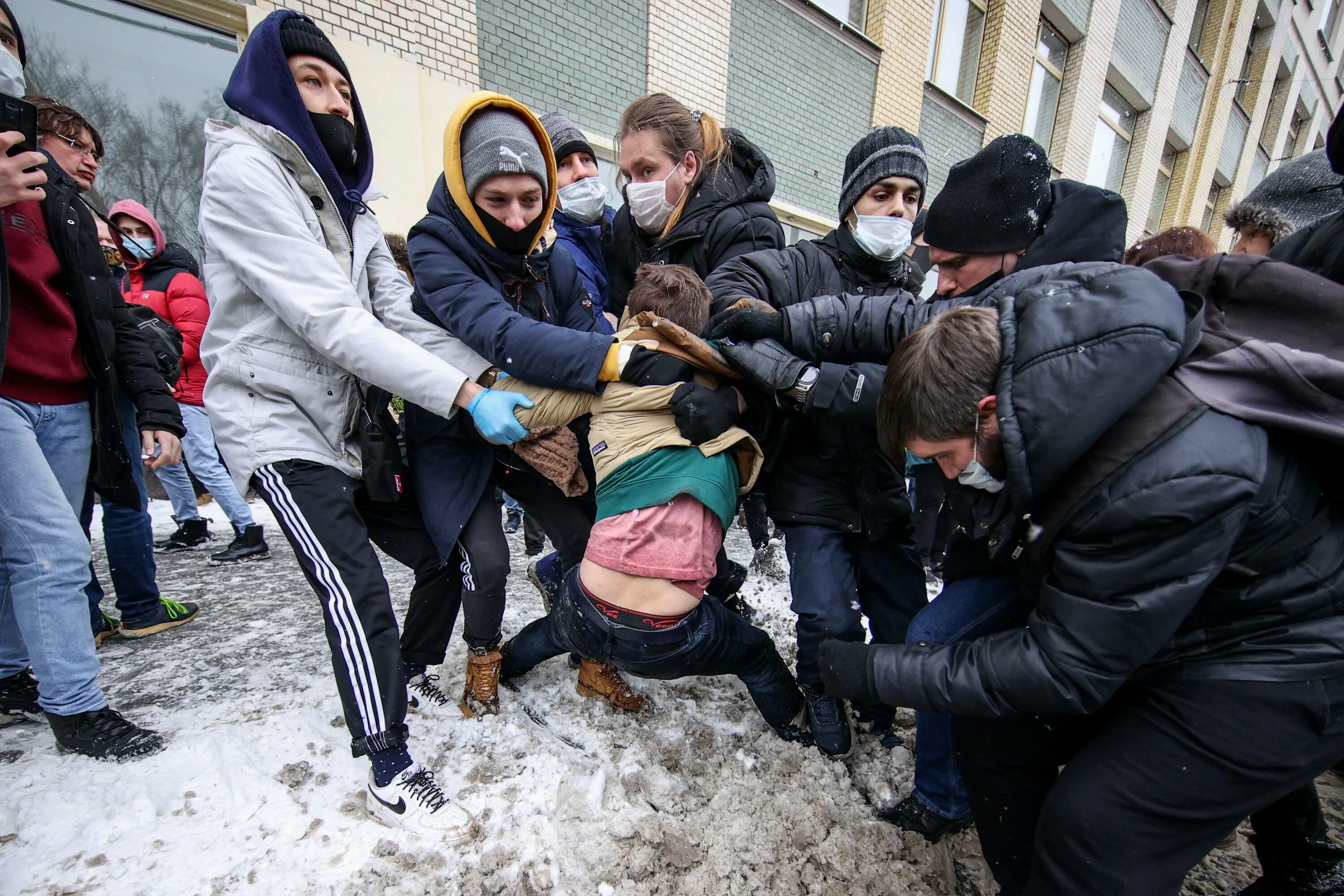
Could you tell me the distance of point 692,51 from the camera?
6.38 metres

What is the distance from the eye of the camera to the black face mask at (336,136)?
170 centimetres

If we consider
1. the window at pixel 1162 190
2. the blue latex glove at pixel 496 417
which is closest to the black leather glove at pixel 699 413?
the blue latex glove at pixel 496 417

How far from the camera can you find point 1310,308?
3.48ft

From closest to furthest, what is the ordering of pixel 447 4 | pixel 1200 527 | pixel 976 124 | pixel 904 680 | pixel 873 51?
pixel 1200 527
pixel 904 680
pixel 447 4
pixel 873 51
pixel 976 124

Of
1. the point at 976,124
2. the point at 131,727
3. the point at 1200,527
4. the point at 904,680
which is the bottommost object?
the point at 131,727

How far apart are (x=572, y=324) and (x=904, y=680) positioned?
1540 mm

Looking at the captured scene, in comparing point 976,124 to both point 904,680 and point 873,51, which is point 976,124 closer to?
point 873,51

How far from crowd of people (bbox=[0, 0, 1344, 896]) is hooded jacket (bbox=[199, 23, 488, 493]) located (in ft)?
0.03

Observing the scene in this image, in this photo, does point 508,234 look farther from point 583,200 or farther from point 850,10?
point 850,10

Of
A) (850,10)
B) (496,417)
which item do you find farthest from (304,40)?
(850,10)

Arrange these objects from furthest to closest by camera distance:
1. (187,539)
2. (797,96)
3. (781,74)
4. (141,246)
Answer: (797,96), (781,74), (187,539), (141,246)

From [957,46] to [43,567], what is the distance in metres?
12.5

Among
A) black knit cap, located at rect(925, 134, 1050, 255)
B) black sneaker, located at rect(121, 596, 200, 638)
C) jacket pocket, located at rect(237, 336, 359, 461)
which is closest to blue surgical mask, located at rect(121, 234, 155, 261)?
black sneaker, located at rect(121, 596, 200, 638)

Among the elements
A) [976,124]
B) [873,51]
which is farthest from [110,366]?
[976,124]
